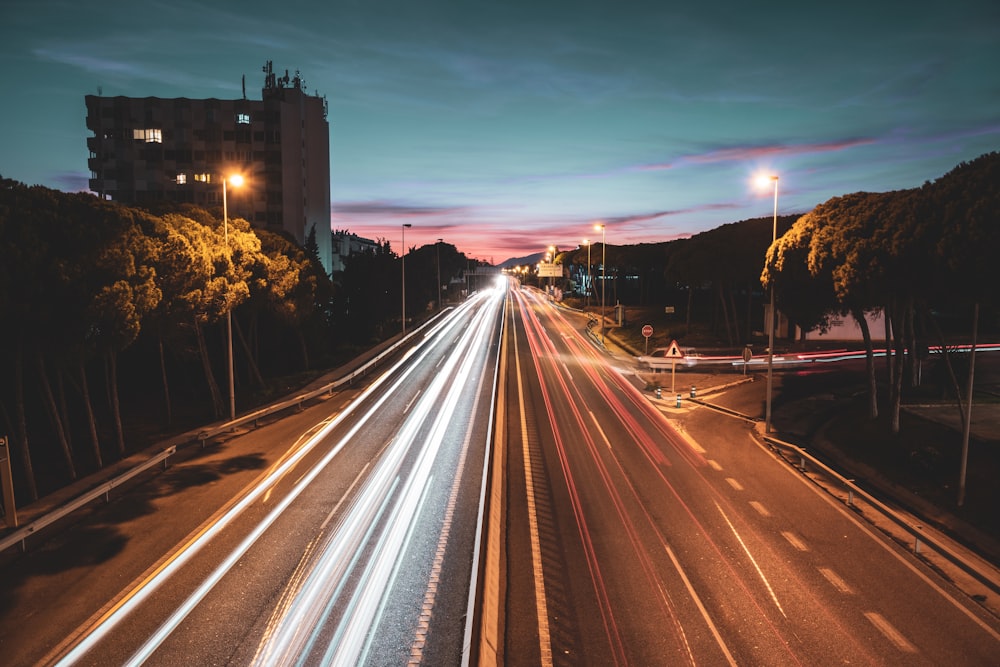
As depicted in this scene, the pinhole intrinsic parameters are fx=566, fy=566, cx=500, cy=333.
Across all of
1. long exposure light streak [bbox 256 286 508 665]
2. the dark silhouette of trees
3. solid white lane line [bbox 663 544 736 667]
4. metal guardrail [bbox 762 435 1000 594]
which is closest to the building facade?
long exposure light streak [bbox 256 286 508 665]

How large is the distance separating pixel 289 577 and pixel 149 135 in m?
86.5

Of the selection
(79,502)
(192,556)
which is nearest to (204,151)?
(79,502)

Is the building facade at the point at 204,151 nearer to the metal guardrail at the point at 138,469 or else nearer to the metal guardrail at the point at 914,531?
the metal guardrail at the point at 138,469

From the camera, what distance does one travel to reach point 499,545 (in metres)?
12.3

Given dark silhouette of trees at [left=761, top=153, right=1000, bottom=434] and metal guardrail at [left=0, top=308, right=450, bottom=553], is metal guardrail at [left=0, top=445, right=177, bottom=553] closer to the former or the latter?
metal guardrail at [left=0, top=308, right=450, bottom=553]

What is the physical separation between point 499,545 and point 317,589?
381 centimetres

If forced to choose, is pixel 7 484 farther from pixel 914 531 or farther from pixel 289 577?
pixel 914 531

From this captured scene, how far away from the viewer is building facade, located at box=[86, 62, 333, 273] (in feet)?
255

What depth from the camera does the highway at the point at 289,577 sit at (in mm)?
9094

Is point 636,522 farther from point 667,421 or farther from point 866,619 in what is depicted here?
point 667,421

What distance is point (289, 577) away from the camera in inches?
442

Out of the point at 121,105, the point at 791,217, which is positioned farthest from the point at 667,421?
the point at 121,105

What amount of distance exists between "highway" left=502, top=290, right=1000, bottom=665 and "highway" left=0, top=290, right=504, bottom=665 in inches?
64.9

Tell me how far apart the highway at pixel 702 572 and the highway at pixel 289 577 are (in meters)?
1.65
